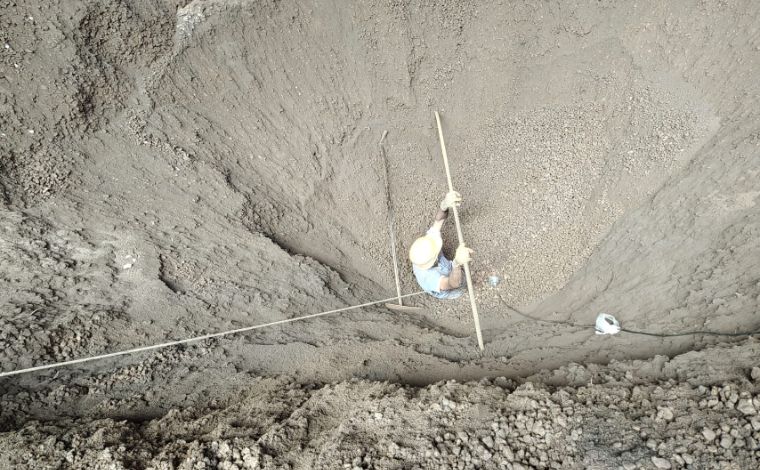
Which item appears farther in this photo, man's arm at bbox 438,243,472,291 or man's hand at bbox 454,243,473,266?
man's arm at bbox 438,243,472,291

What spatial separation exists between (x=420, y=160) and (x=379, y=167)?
0.48m

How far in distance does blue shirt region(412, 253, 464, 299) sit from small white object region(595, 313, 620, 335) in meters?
1.25

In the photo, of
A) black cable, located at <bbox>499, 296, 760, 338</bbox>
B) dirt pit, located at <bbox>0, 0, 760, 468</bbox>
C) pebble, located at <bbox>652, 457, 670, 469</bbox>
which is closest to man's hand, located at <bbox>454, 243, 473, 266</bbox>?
dirt pit, located at <bbox>0, 0, 760, 468</bbox>

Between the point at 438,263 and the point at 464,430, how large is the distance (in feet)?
6.54

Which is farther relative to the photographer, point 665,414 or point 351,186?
point 351,186

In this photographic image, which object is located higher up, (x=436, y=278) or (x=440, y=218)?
(x=440, y=218)

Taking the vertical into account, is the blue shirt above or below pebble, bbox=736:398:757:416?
above

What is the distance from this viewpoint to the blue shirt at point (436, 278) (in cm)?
383

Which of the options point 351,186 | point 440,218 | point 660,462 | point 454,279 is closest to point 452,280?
point 454,279

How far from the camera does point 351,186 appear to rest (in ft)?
14.3

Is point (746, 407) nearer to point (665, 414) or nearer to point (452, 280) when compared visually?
point (665, 414)

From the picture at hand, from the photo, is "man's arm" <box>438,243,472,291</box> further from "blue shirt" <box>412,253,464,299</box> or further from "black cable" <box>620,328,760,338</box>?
"black cable" <box>620,328,760,338</box>

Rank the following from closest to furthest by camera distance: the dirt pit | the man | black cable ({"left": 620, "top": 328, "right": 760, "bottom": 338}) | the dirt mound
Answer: the dirt mound → black cable ({"left": 620, "top": 328, "right": 760, "bottom": 338}) → the dirt pit → the man

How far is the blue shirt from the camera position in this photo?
383cm
